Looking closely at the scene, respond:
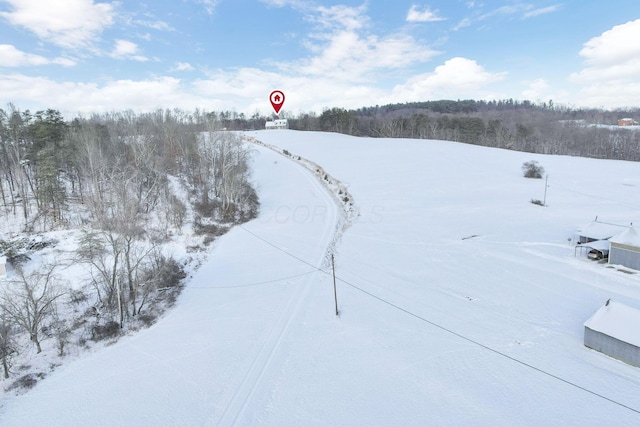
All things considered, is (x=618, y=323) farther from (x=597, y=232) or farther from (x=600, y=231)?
(x=600, y=231)

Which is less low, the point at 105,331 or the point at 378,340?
the point at 378,340

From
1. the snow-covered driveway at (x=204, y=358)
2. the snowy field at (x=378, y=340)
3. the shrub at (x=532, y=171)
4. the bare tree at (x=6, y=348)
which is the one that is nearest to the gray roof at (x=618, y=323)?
the snowy field at (x=378, y=340)

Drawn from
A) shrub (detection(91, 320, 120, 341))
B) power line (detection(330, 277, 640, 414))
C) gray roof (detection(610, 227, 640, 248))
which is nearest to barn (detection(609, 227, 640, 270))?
gray roof (detection(610, 227, 640, 248))

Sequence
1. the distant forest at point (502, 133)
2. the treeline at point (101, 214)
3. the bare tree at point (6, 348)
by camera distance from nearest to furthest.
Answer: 1. the bare tree at point (6, 348)
2. the treeline at point (101, 214)
3. the distant forest at point (502, 133)

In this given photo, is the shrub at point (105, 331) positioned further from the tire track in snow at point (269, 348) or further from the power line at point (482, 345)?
the power line at point (482, 345)

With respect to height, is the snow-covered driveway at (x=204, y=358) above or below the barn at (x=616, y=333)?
below

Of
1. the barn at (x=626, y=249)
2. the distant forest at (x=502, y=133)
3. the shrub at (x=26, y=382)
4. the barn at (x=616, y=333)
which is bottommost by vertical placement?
the shrub at (x=26, y=382)

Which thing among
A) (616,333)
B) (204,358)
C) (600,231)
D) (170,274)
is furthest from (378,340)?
(600,231)
